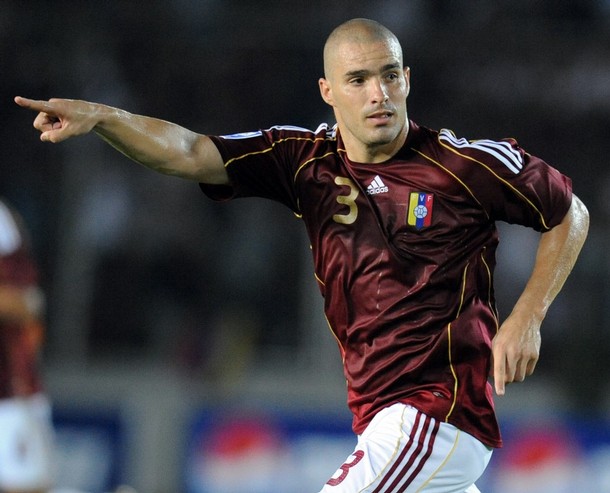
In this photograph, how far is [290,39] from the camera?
35.9 feet

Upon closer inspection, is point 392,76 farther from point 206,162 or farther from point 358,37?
A: point 206,162

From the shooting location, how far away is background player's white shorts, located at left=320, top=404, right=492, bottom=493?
12.6 feet

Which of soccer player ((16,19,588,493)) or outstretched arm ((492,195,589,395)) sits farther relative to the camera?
soccer player ((16,19,588,493))

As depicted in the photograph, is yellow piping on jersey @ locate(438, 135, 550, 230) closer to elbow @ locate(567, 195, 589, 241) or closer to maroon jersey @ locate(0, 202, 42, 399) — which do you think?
elbow @ locate(567, 195, 589, 241)

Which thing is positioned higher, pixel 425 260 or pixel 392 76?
pixel 392 76

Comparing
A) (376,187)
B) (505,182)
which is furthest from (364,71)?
(505,182)

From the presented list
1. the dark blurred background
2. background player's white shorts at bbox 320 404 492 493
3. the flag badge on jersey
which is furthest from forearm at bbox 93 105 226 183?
the dark blurred background

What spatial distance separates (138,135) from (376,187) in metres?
0.93

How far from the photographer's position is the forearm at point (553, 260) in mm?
4066

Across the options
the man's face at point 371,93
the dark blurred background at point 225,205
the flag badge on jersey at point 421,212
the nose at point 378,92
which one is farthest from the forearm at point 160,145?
the dark blurred background at point 225,205

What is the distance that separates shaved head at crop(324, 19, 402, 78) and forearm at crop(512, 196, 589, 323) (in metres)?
0.90

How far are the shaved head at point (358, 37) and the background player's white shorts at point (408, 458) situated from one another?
137 centimetres

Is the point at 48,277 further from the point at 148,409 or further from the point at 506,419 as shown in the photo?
the point at 506,419

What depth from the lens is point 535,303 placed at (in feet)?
13.2
